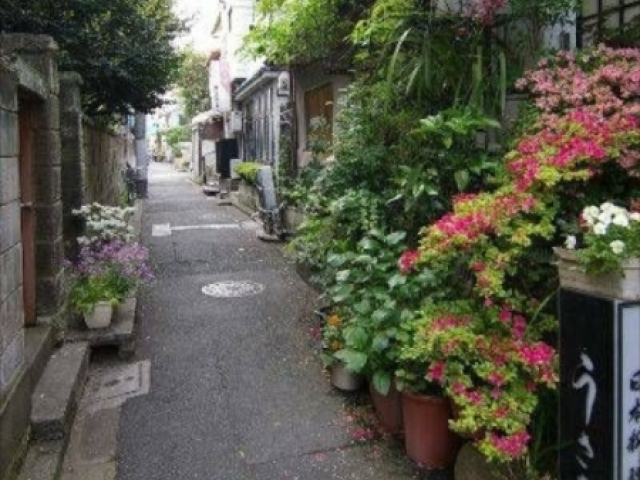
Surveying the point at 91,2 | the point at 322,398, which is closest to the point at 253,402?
the point at 322,398

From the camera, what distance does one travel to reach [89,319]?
6.66 m

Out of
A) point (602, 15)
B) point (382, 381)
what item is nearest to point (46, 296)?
point (382, 381)

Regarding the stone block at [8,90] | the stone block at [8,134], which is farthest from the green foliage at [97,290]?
the stone block at [8,90]

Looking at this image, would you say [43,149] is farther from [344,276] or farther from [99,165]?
[99,165]

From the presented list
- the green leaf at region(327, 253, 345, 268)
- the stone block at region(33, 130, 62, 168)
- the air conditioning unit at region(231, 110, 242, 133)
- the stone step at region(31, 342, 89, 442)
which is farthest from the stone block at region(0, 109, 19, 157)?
the air conditioning unit at region(231, 110, 242, 133)

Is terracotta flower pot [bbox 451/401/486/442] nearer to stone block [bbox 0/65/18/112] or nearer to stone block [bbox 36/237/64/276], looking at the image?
stone block [bbox 0/65/18/112]

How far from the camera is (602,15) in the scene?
5398 millimetres

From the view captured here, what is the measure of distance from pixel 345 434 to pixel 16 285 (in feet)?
9.23

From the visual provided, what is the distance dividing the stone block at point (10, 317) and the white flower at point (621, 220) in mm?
3801

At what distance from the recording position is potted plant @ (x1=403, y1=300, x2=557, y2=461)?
12.1ft

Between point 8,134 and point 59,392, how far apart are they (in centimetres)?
208

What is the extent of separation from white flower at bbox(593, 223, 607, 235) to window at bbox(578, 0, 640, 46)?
2.64 m

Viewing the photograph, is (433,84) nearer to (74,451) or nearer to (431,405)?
(431,405)

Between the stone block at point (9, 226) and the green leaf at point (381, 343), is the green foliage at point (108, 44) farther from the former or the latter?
the green leaf at point (381, 343)
